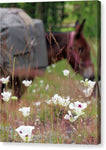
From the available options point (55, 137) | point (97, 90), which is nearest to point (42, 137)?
point (55, 137)

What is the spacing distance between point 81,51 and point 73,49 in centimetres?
15

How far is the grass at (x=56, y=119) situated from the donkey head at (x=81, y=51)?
0.45ft

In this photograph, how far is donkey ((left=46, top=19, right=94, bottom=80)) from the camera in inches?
77.6

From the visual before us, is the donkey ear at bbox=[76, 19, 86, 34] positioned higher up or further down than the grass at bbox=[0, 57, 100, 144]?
higher up

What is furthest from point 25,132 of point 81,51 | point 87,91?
point 81,51

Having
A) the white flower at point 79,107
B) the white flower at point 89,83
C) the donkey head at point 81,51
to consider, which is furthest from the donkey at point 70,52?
the white flower at point 79,107

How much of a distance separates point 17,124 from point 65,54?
0.53 meters

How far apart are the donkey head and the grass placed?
138 millimetres

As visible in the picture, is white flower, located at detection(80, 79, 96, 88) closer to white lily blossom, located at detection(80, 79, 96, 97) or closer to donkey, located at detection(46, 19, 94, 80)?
white lily blossom, located at detection(80, 79, 96, 97)

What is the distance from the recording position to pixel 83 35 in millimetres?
2498

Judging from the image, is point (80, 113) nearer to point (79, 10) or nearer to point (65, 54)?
point (65, 54)

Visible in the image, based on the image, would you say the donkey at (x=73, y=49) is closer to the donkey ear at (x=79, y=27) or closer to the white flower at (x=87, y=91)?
the donkey ear at (x=79, y=27)

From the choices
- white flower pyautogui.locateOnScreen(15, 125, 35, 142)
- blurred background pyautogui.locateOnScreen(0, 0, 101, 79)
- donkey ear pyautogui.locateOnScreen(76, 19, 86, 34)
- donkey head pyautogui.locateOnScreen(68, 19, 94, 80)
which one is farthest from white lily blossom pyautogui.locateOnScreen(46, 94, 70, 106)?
donkey ear pyautogui.locateOnScreen(76, 19, 86, 34)

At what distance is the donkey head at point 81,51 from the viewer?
2.19 metres
